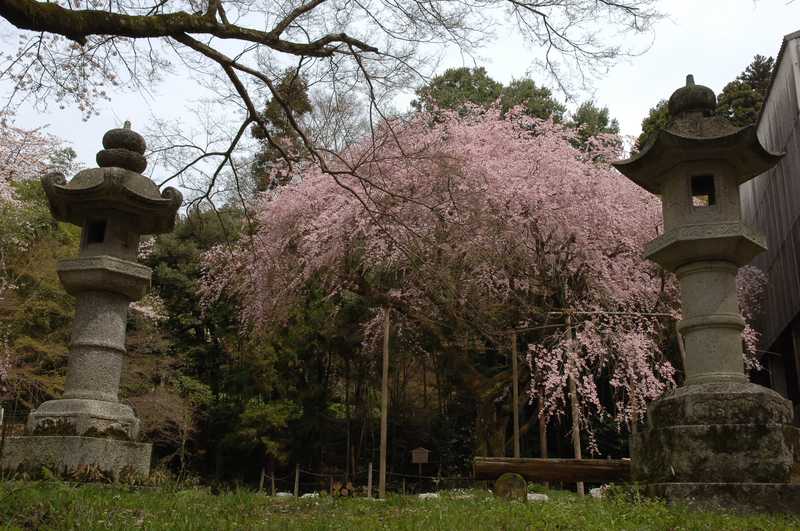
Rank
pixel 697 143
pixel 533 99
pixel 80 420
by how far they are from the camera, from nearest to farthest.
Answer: pixel 80 420 < pixel 697 143 < pixel 533 99

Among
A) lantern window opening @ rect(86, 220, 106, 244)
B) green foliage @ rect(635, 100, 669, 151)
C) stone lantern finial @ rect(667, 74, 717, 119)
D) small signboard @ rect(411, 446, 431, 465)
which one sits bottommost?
small signboard @ rect(411, 446, 431, 465)

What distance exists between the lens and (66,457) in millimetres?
5859

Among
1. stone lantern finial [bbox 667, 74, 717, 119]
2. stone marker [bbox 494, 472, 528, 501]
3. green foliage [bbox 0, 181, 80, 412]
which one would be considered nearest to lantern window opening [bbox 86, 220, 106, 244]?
stone marker [bbox 494, 472, 528, 501]

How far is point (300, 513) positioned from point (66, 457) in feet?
7.63

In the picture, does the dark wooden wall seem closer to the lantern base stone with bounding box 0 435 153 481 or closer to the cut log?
the cut log

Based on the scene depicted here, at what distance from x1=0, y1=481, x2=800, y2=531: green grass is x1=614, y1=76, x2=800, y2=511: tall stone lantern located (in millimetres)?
372

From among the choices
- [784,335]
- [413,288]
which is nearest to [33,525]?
[413,288]

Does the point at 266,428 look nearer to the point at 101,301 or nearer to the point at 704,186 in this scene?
the point at 101,301

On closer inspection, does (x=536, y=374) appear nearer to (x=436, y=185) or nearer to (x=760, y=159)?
(x=436, y=185)

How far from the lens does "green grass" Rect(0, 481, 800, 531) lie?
3748 millimetres

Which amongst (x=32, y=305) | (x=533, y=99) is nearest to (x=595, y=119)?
(x=533, y=99)

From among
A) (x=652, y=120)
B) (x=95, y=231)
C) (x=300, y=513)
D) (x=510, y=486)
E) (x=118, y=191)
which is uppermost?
(x=652, y=120)

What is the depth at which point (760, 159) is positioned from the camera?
641 centimetres

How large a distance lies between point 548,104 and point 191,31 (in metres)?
23.8
